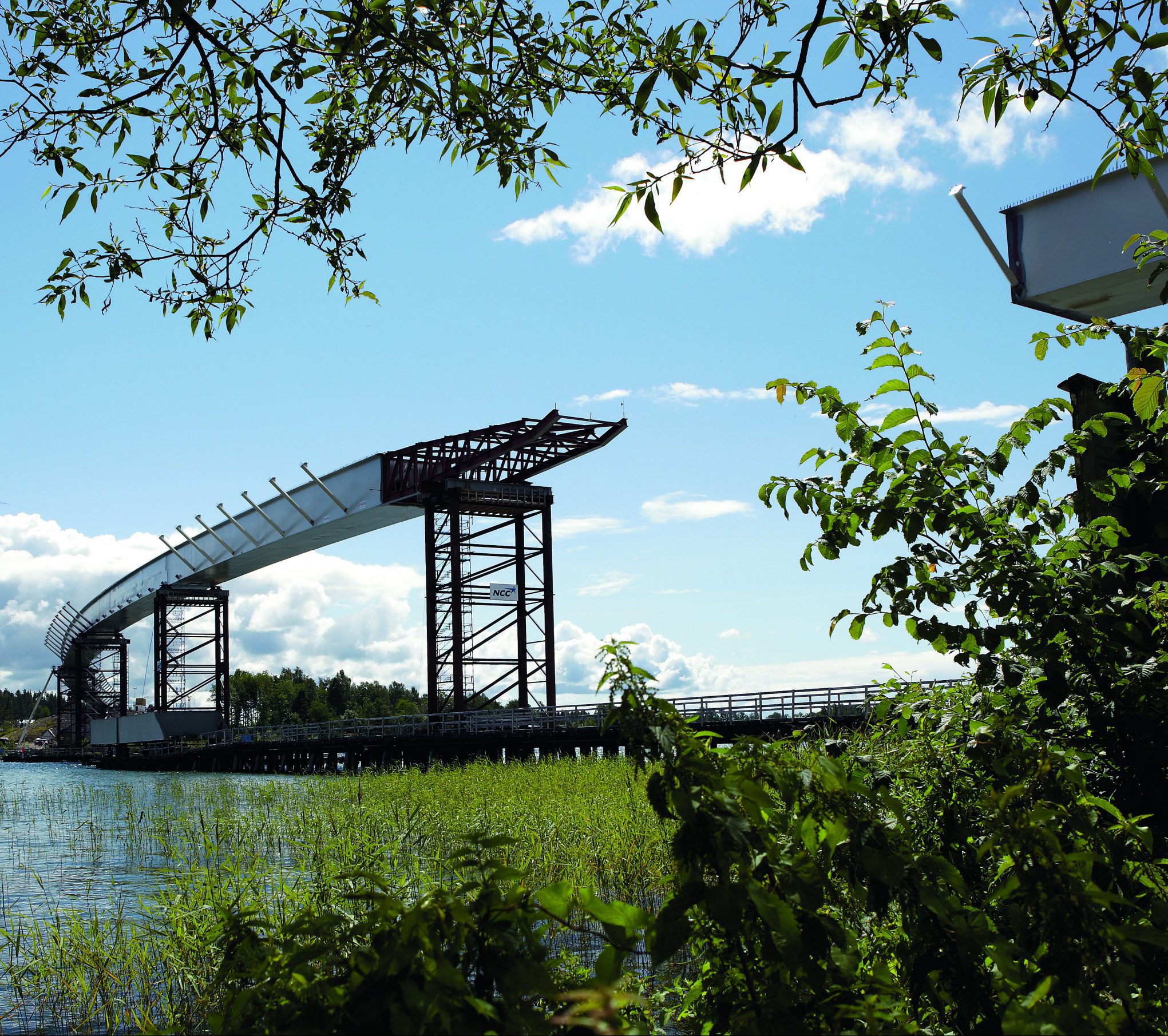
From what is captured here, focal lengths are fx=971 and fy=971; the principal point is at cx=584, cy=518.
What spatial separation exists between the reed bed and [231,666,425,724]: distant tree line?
314 feet

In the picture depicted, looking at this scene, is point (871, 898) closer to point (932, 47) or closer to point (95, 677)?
point (932, 47)

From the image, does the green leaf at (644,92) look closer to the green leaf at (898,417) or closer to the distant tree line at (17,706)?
the green leaf at (898,417)

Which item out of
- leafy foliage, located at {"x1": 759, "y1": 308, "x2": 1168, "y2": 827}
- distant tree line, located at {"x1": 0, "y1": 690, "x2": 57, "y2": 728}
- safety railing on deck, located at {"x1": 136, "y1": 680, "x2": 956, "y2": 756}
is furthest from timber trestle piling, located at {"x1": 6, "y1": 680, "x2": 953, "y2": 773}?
distant tree line, located at {"x1": 0, "y1": 690, "x2": 57, "y2": 728}

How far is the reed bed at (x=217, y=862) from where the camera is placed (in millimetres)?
5090

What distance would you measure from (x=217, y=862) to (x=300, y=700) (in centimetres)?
11754

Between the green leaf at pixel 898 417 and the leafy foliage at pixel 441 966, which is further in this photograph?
the green leaf at pixel 898 417

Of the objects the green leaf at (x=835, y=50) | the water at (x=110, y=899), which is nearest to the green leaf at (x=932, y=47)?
the green leaf at (x=835, y=50)

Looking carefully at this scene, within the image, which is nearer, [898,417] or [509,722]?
[898,417]

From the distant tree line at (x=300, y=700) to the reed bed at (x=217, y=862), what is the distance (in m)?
95.7

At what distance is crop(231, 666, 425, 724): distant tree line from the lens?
117375mm

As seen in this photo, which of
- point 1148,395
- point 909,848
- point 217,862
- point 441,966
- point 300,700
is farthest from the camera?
point 300,700

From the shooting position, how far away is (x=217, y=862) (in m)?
7.77

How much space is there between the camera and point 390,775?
1888 cm

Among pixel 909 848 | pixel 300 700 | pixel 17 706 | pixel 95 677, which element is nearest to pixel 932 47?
pixel 909 848
